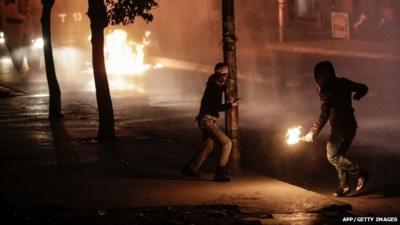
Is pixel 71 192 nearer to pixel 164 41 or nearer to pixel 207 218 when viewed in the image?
pixel 207 218

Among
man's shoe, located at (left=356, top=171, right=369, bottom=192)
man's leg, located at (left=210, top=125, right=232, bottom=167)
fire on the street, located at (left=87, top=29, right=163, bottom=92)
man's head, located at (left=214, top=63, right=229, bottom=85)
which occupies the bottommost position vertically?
fire on the street, located at (left=87, top=29, right=163, bottom=92)

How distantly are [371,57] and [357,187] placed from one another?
21162 mm

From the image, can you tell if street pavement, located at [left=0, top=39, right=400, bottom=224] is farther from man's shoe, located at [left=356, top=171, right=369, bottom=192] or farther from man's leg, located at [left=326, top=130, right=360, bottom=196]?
man's leg, located at [left=326, top=130, right=360, bottom=196]

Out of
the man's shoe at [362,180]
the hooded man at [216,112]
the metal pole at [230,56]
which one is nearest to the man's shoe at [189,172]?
the hooded man at [216,112]

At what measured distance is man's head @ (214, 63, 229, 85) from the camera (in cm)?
1027

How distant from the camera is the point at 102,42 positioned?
15.1 m

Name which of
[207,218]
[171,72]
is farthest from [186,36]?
A: [207,218]

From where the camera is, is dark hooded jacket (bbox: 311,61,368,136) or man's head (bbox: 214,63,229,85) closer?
dark hooded jacket (bbox: 311,61,368,136)

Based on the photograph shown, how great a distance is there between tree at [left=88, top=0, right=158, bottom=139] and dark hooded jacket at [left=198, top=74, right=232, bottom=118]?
5.19 m

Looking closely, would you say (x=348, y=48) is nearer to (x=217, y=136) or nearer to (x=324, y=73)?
(x=217, y=136)

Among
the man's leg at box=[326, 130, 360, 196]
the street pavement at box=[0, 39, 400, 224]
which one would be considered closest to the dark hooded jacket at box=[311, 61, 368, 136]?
the man's leg at box=[326, 130, 360, 196]

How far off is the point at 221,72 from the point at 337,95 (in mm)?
1799

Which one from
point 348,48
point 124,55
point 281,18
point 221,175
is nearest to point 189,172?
point 221,175

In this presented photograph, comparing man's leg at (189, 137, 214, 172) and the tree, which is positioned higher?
the tree
